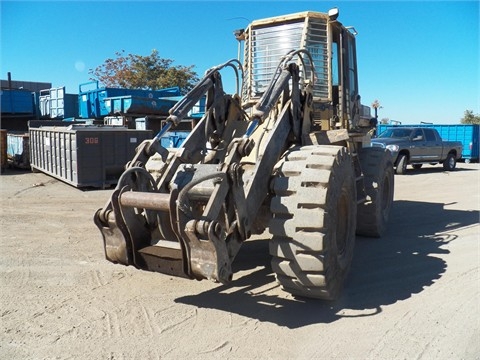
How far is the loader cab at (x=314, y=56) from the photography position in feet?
20.5

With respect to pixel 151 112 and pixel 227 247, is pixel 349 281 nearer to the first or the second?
pixel 227 247

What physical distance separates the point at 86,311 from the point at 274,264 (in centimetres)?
186

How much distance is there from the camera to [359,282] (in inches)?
202

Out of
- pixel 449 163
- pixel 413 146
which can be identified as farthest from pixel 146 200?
pixel 449 163

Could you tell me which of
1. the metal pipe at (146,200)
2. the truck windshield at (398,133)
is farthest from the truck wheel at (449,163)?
the metal pipe at (146,200)

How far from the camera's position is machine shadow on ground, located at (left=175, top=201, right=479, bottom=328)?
4324 millimetres

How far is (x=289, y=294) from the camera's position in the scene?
4.70 m

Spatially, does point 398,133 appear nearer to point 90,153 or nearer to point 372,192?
point 90,153

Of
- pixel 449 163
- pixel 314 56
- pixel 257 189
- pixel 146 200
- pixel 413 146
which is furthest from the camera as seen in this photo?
pixel 449 163

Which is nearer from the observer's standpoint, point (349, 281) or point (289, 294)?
point (289, 294)

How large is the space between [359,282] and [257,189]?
Result: 182cm

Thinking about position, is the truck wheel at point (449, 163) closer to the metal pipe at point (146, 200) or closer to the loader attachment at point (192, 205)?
the loader attachment at point (192, 205)

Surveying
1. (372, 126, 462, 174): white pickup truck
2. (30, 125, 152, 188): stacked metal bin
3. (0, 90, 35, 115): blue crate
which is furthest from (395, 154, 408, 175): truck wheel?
(0, 90, 35, 115): blue crate

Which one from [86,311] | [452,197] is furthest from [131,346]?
Answer: [452,197]
